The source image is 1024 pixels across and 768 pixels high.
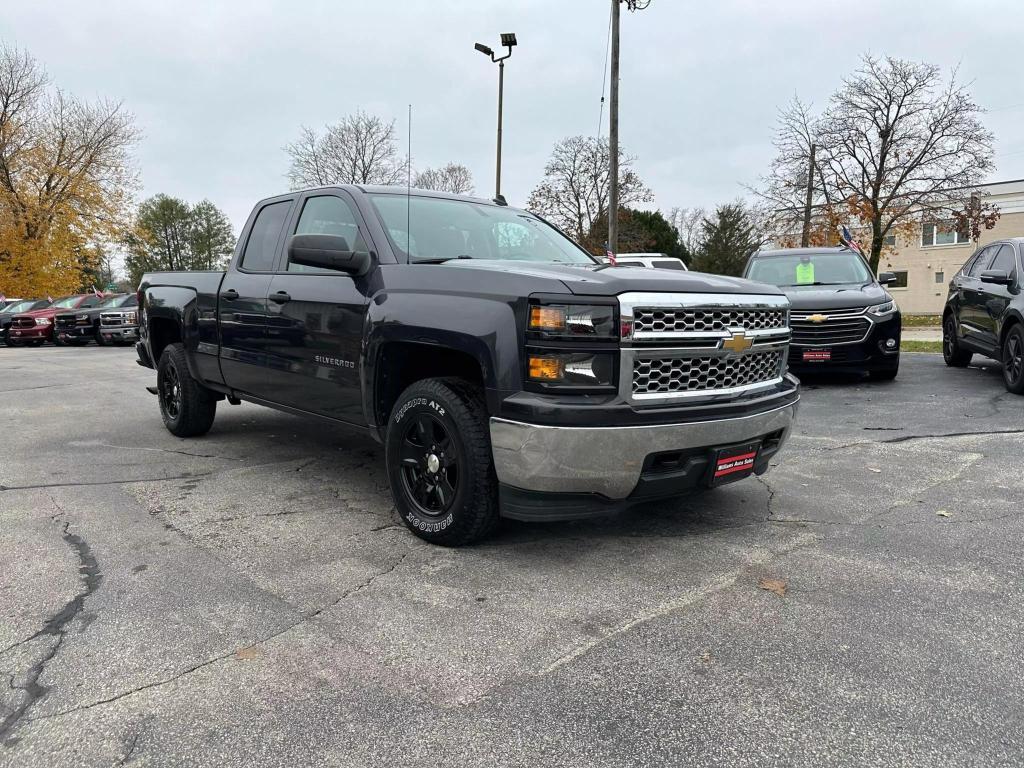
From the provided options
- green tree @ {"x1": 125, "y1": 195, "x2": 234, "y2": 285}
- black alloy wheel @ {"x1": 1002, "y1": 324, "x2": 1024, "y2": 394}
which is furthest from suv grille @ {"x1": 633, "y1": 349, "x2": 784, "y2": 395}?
green tree @ {"x1": 125, "y1": 195, "x2": 234, "y2": 285}

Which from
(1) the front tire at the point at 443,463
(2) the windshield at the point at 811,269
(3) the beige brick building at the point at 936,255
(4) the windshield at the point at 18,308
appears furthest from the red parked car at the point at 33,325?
(3) the beige brick building at the point at 936,255

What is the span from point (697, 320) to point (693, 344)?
0.12 m

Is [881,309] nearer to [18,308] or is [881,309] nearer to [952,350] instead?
[952,350]

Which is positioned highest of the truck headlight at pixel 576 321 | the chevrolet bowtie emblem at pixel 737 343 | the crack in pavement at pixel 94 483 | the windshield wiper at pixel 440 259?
the windshield wiper at pixel 440 259

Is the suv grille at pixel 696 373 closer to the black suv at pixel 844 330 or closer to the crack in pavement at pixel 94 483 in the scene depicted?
the crack in pavement at pixel 94 483

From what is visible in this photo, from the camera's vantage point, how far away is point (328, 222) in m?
4.62

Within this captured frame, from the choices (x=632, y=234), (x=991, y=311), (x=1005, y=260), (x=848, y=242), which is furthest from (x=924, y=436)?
(x=632, y=234)

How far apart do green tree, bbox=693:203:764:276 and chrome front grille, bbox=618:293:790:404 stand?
5290 centimetres

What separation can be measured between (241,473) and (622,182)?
39.4 meters

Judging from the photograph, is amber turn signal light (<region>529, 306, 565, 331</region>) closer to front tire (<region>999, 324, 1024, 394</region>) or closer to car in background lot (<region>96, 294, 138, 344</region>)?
front tire (<region>999, 324, 1024, 394</region>)

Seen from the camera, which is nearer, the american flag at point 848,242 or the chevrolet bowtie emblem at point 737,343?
the chevrolet bowtie emblem at point 737,343

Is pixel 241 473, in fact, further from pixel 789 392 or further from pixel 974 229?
pixel 974 229

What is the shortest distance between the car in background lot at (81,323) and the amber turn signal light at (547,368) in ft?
74.2

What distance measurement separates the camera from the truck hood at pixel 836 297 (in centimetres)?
878
